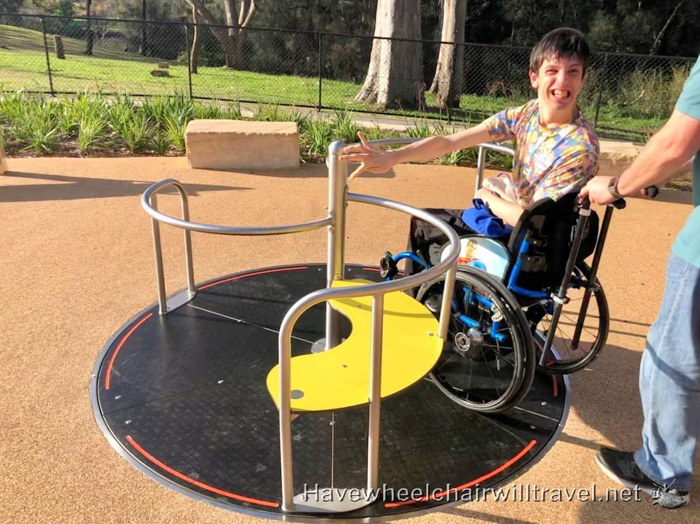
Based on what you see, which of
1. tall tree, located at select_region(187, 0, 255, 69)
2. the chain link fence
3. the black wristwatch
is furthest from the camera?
tall tree, located at select_region(187, 0, 255, 69)

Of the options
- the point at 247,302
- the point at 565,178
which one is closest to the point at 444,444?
the point at 565,178

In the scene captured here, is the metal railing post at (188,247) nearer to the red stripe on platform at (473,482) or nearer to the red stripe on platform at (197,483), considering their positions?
the red stripe on platform at (197,483)

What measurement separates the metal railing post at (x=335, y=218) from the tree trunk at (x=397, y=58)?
10375mm

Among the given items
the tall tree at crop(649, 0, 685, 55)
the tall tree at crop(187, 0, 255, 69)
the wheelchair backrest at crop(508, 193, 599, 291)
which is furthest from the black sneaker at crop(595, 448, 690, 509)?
the tall tree at crop(649, 0, 685, 55)

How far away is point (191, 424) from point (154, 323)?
937 millimetres

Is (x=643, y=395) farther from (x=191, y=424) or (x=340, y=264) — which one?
(x=191, y=424)

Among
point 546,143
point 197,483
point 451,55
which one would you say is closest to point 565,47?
point 546,143

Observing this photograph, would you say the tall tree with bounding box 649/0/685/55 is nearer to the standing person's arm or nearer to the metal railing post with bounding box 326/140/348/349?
the metal railing post with bounding box 326/140/348/349

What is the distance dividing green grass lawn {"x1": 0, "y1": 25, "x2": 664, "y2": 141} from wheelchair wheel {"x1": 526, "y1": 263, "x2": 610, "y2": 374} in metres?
6.23

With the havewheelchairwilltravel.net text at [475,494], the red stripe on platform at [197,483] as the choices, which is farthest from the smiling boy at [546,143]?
the red stripe on platform at [197,483]

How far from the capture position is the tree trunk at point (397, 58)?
12594 mm

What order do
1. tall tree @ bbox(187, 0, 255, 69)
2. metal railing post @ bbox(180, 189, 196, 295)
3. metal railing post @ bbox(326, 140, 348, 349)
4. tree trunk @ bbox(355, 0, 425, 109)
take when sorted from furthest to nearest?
tall tree @ bbox(187, 0, 255, 69)
tree trunk @ bbox(355, 0, 425, 109)
metal railing post @ bbox(180, 189, 196, 295)
metal railing post @ bbox(326, 140, 348, 349)

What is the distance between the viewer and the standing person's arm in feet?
5.47

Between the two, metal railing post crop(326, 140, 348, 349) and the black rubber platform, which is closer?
the black rubber platform
